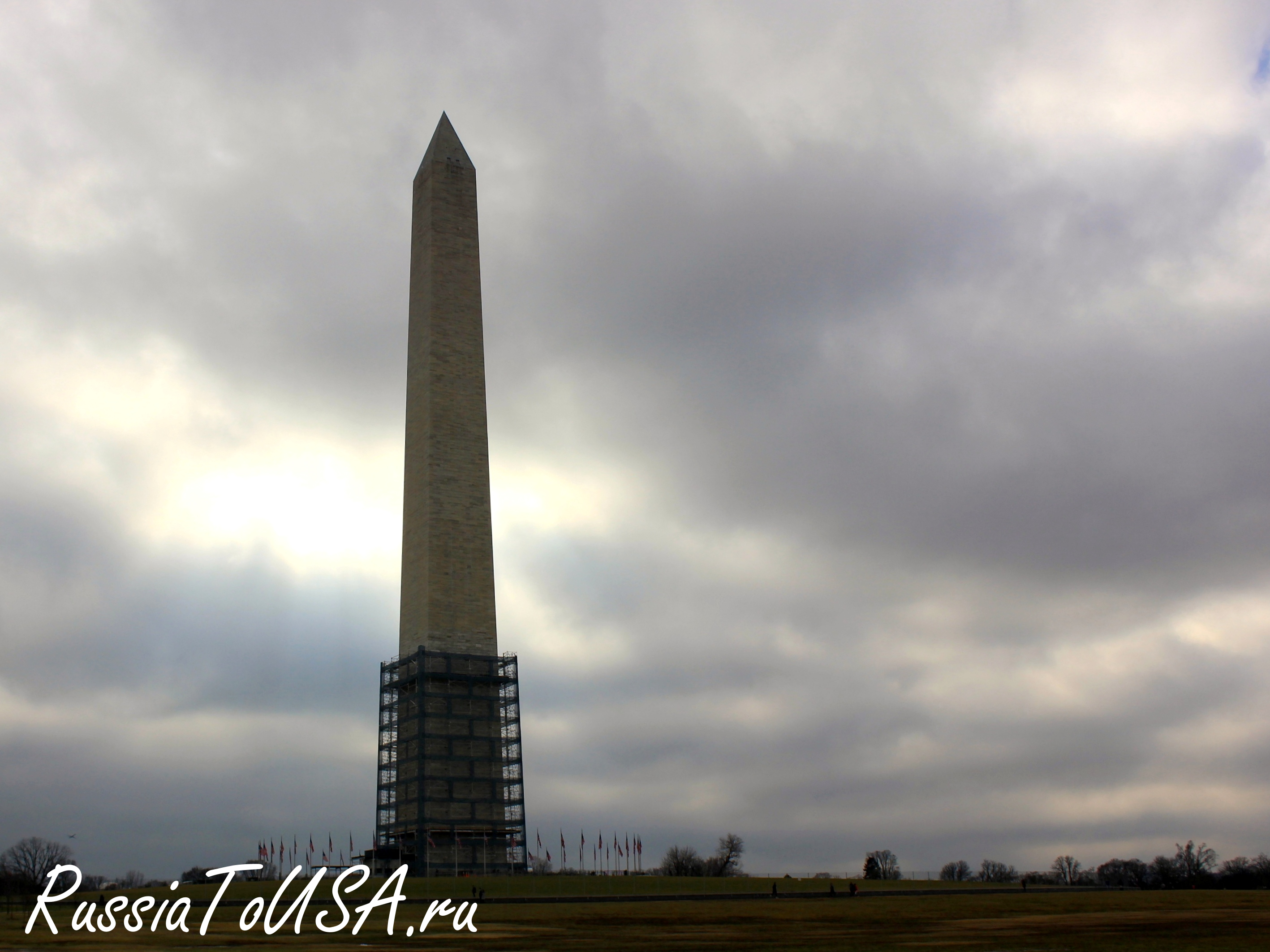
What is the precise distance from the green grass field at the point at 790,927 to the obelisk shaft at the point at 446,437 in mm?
24382

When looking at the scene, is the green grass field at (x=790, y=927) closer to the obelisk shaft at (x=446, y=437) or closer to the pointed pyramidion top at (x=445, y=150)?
the obelisk shaft at (x=446, y=437)

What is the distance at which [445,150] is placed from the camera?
94.9m

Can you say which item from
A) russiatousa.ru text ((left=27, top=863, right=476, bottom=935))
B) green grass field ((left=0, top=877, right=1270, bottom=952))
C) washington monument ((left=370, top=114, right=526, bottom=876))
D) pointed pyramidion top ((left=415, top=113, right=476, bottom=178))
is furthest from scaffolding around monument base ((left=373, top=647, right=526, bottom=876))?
pointed pyramidion top ((left=415, top=113, right=476, bottom=178))

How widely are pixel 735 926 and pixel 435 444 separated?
5162 centimetres

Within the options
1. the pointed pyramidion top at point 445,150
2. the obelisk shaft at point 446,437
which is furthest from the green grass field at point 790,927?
the pointed pyramidion top at point 445,150

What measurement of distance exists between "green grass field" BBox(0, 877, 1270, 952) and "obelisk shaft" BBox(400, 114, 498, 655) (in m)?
24.4

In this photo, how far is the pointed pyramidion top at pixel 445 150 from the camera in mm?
94438

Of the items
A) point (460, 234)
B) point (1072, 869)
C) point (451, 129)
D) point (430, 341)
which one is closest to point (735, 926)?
point (430, 341)

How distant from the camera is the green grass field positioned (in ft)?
104

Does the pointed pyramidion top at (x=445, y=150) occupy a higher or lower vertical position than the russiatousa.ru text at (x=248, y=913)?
higher

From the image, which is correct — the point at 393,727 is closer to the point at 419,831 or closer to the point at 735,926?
the point at 419,831

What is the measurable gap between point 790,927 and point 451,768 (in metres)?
45.8

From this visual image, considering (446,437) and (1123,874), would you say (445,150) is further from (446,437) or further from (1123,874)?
(1123,874)

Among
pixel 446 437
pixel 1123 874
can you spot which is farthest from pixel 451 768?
pixel 1123 874
